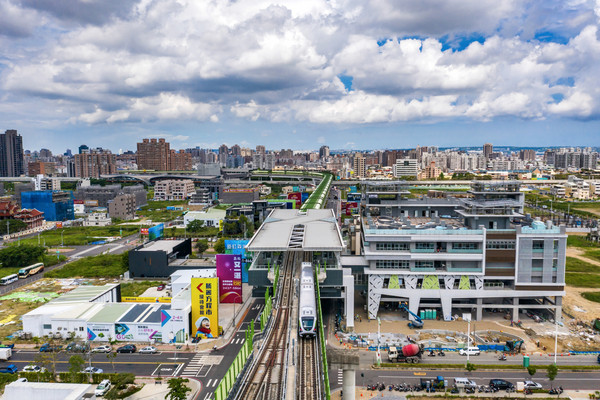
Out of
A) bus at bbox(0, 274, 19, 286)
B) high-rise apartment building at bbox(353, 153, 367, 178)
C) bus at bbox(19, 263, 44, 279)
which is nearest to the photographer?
bus at bbox(0, 274, 19, 286)

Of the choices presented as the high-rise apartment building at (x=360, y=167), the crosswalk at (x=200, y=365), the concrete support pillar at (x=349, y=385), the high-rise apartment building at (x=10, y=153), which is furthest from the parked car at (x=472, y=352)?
the high-rise apartment building at (x=10, y=153)

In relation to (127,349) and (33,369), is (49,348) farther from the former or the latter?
(127,349)

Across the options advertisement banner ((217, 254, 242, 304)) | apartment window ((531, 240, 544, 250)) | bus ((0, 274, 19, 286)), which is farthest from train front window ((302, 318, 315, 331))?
bus ((0, 274, 19, 286))

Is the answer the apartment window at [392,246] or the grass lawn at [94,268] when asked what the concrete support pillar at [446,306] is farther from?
the grass lawn at [94,268]

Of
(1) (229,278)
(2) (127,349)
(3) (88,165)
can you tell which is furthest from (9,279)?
(3) (88,165)

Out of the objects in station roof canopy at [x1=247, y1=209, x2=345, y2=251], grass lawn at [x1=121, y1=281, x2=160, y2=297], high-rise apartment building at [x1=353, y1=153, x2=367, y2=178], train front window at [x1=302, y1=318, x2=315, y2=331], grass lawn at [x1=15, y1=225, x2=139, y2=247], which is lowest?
grass lawn at [x1=121, y1=281, x2=160, y2=297]

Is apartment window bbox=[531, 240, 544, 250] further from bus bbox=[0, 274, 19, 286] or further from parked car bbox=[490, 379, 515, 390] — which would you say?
bus bbox=[0, 274, 19, 286]
